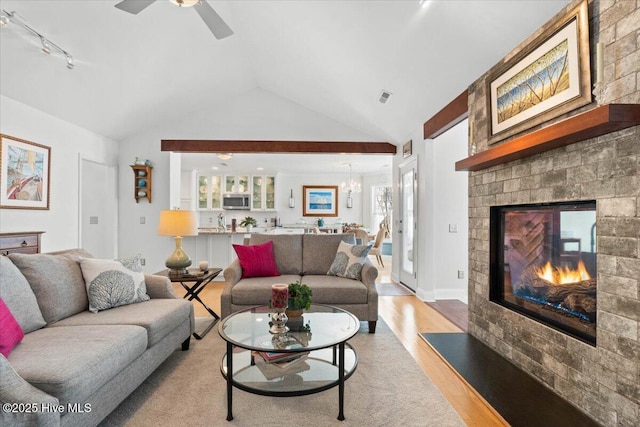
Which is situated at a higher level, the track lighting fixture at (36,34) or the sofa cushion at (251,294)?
the track lighting fixture at (36,34)

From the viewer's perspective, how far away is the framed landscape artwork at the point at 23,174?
3703 millimetres

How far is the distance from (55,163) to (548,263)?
560cm

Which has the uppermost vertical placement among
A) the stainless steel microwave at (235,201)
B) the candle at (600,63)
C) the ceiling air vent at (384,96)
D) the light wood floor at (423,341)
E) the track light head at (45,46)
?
the track light head at (45,46)

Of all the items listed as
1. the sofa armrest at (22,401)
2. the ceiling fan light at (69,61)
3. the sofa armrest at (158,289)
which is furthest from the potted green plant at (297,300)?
the ceiling fan light at (69,61)

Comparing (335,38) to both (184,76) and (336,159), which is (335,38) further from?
(336,159)

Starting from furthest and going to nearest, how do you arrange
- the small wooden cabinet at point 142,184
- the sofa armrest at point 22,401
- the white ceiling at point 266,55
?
the small wooden cabinet at point 142,184 < the white ceiling at point 266,55 < the sofa armrest at point 22,401

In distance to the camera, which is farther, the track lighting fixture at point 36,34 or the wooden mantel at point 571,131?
the track lighting fixture at point 36,34

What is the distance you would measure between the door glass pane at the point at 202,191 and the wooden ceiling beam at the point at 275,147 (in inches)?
147

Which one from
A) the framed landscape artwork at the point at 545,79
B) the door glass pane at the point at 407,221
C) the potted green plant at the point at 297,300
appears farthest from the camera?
the door glass pane at the point at 407,221

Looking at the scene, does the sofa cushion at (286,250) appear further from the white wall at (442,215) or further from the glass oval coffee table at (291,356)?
the white wall at (442,215)

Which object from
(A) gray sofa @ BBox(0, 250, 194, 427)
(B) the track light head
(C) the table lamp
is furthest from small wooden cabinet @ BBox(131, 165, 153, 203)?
(A) gray sofa @ BBox(0, 250, 194, 427)

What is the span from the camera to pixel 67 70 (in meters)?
3.66

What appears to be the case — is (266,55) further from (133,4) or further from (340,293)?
(340,293)

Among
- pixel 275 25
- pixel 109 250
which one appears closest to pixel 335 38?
pixel 275 25
